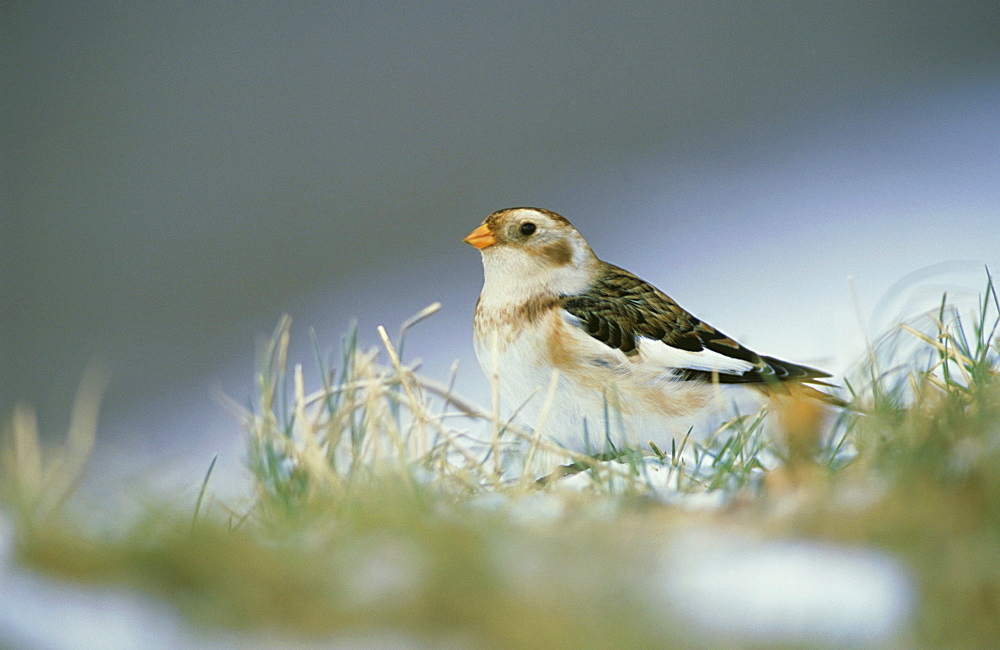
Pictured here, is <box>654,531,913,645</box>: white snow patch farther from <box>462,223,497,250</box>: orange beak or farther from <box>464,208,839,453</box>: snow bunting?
<box>462,223,497,250</box>: orange beak

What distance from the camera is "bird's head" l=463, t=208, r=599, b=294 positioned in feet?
4.49

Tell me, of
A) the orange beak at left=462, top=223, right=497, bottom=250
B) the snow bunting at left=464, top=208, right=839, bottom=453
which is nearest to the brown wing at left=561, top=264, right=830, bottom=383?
the snow bunting at left=464, top=208, right=839, bottom=453

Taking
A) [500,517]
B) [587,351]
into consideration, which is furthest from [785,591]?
[587,351]

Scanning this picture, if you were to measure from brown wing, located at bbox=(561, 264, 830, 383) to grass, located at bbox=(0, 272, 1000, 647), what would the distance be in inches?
7.0

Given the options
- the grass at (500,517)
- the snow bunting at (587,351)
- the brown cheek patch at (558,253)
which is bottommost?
the grass at (500,517)

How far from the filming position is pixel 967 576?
0.60 m

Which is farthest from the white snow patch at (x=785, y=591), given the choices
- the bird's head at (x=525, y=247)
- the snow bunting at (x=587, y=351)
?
the bird's head at (x=525, y=247)

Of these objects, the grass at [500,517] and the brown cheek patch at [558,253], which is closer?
the grass at [500,517]

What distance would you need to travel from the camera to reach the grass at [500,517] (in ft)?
2.01

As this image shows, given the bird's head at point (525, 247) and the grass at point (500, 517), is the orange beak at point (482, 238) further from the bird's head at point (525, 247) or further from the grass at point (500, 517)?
the grass at point (500, 517)

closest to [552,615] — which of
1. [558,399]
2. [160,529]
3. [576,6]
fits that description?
[160,529]

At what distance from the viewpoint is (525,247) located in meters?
1.37

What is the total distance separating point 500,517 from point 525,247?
0.69 metres

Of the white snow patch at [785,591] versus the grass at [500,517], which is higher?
the grass at [500,517]
